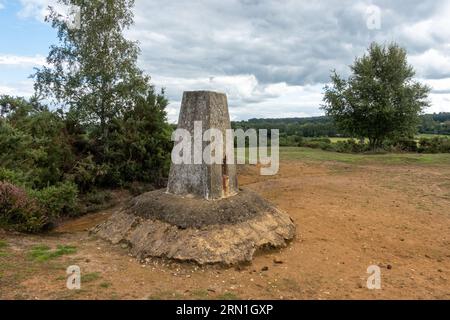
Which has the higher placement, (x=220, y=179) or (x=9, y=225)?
(x=220, y=179)

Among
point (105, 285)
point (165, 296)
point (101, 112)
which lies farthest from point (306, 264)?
point (101, 112)

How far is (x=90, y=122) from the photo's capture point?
52.9ft

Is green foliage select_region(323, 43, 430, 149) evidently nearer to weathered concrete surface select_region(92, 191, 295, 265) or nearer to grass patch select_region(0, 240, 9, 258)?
weathered concrete surface select_region(92, 191, 295, 265)

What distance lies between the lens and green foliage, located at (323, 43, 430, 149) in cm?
2614

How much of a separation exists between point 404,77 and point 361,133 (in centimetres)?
450

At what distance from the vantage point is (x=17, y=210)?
9.16 metres

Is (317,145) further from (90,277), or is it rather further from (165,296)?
(165,296)

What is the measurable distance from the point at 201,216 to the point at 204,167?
1.13 meters

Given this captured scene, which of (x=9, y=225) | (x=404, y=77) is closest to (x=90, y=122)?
(x=9, y=225)

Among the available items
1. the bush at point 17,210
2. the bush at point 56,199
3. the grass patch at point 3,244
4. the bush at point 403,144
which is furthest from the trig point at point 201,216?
the bush at point 403,144

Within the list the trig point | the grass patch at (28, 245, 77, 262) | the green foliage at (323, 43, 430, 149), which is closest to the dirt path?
the grass patch at (28, 245, 77, 262)

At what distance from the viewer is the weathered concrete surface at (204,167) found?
862 centimetres

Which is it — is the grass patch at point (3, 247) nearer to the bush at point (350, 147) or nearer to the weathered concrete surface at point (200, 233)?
the weathered concrete surface at point (200, 233)
